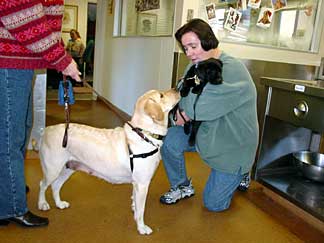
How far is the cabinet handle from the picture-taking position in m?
1.82

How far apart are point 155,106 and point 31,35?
1.92 feet

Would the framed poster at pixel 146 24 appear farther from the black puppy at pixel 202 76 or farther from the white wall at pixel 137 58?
the black puppy at pixel 202 76

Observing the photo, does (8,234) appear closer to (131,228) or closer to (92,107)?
(131,228)

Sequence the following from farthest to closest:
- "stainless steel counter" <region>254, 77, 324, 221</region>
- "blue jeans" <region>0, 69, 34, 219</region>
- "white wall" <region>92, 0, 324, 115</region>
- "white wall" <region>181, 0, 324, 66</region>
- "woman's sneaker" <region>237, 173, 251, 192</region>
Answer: "white wall" <region>92, 0, 324, 115</region>
"white wall" <region>181, 0, 324, 66</region>
"woman's sneaker" <region>237, 173, 251, 192</region>
"stainless steel counter" <region>254, 77, 324, 221</region>
"blue jeans" <region>0, 69, 34, 219</region>

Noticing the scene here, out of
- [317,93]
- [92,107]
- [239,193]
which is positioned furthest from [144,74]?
[317,93]

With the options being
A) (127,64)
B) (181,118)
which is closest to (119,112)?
(127,64)

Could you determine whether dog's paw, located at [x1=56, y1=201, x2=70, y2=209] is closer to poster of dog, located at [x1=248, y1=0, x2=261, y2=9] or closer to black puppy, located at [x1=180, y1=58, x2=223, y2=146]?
black puppy, located at [x1=180, y1=58, x2=223, y2=146]

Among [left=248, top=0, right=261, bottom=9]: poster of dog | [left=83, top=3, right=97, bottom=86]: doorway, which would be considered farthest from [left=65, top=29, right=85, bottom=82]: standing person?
[left=248, top=0, right=261, bottom=9]: poster of dog

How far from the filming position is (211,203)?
1929 millimetres

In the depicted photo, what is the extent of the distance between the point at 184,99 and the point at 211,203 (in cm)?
64

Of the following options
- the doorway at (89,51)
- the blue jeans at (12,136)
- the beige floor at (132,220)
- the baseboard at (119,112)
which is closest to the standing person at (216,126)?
the beige floor at (132,220)

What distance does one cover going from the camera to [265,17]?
316cm

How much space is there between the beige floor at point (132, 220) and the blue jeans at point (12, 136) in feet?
0.52

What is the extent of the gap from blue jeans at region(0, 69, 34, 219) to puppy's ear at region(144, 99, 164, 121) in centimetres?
54
